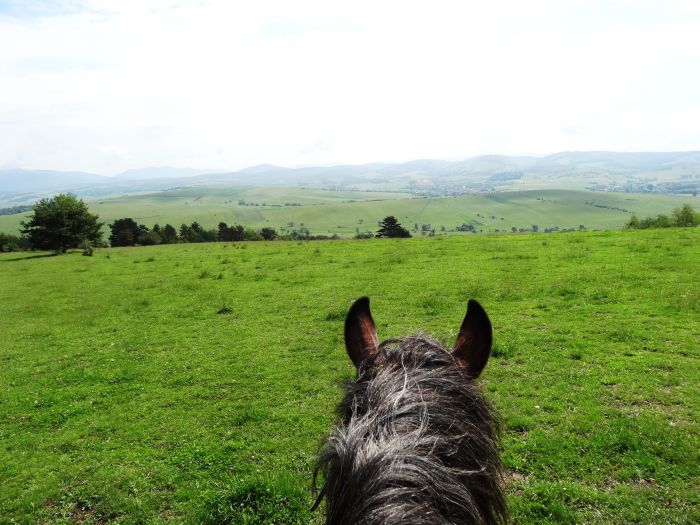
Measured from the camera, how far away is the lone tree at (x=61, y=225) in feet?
140

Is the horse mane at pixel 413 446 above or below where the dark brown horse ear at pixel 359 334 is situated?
below

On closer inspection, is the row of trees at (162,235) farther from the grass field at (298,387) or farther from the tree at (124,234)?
the grass field at (298,387)

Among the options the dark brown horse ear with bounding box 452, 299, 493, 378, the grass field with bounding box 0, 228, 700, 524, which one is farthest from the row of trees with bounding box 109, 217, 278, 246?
the dark brown horse ear with bounding box 452, 299, 493, 378

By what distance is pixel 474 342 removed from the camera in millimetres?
2859

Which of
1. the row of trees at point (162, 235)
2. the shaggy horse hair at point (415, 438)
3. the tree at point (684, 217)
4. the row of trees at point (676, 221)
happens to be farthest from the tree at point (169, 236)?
the shaggy horse hair at point (415, 438)

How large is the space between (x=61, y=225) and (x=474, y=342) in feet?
169

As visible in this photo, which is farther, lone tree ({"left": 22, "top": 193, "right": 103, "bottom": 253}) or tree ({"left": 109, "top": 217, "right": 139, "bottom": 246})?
tree ({"left": 109, "top": 217, "right": 139, "bottom": 246})

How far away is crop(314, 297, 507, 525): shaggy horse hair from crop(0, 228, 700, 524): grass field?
1.07 m

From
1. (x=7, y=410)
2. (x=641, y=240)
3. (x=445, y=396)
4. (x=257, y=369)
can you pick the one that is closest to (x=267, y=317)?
(x=257, y=369)

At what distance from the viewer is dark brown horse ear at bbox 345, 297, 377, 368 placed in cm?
306

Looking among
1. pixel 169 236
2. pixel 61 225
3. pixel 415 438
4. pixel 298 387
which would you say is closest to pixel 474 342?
pixel 415 438

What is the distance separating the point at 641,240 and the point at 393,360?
26213 mm

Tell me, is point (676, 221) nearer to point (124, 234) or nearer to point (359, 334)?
point (359, 334)

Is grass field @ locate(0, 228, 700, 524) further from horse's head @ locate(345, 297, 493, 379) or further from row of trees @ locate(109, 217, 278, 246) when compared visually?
row of trees @ locate(109, 217, 278, 246)
